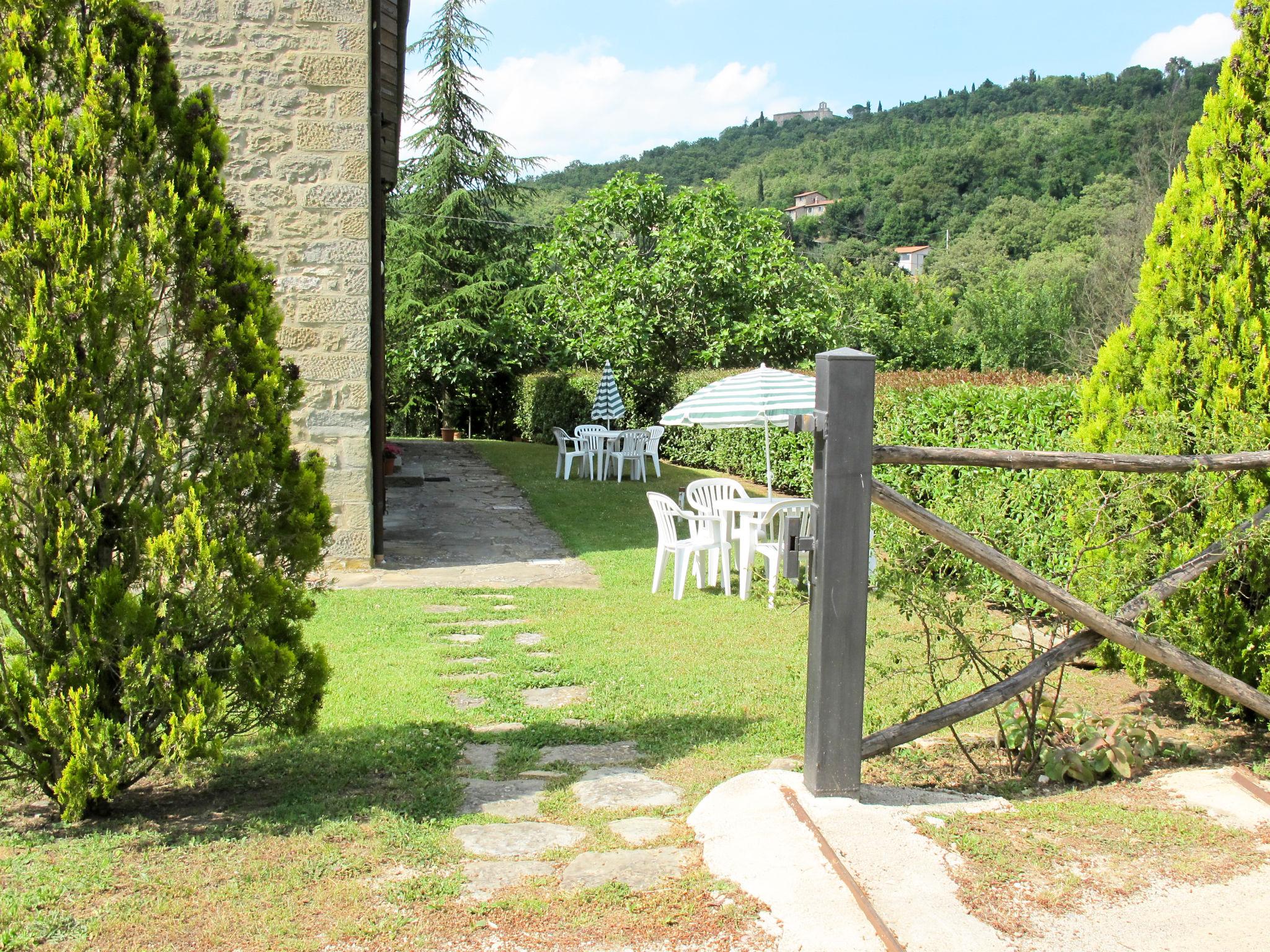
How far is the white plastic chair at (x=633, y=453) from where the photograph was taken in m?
15.8

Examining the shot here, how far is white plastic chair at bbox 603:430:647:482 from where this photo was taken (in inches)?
624

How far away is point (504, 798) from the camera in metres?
3.68

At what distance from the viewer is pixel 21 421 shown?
304 cm

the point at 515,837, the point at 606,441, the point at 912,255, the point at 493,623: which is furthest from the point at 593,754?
the point at 912,255

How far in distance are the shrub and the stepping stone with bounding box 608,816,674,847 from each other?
117 cm

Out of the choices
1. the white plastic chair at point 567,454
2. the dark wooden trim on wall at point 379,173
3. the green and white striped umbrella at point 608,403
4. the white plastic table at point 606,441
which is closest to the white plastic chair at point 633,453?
the white plastic table at point 606,441

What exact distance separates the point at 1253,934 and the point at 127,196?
391cm

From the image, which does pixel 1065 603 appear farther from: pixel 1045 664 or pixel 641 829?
pixel 641 829

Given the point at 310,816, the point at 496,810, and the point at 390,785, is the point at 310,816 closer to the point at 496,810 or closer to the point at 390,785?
the point at 390,785

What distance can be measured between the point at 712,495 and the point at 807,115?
75857mm

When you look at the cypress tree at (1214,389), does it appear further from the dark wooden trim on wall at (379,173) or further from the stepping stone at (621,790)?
the dark wooden trim on wall at (379,173)

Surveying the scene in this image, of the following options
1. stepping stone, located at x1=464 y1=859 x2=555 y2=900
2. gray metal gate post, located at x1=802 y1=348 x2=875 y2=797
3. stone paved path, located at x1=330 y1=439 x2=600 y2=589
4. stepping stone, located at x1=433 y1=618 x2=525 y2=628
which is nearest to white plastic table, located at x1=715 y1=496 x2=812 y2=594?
stone paved path, located at x1=330 y1=439 x2=600 y2=589

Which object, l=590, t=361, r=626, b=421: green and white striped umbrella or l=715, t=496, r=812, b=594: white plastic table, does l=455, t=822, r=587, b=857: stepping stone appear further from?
l=590, t=361, r=626, b=421: green and white striped umbrella

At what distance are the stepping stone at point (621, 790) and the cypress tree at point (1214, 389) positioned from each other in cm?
203
